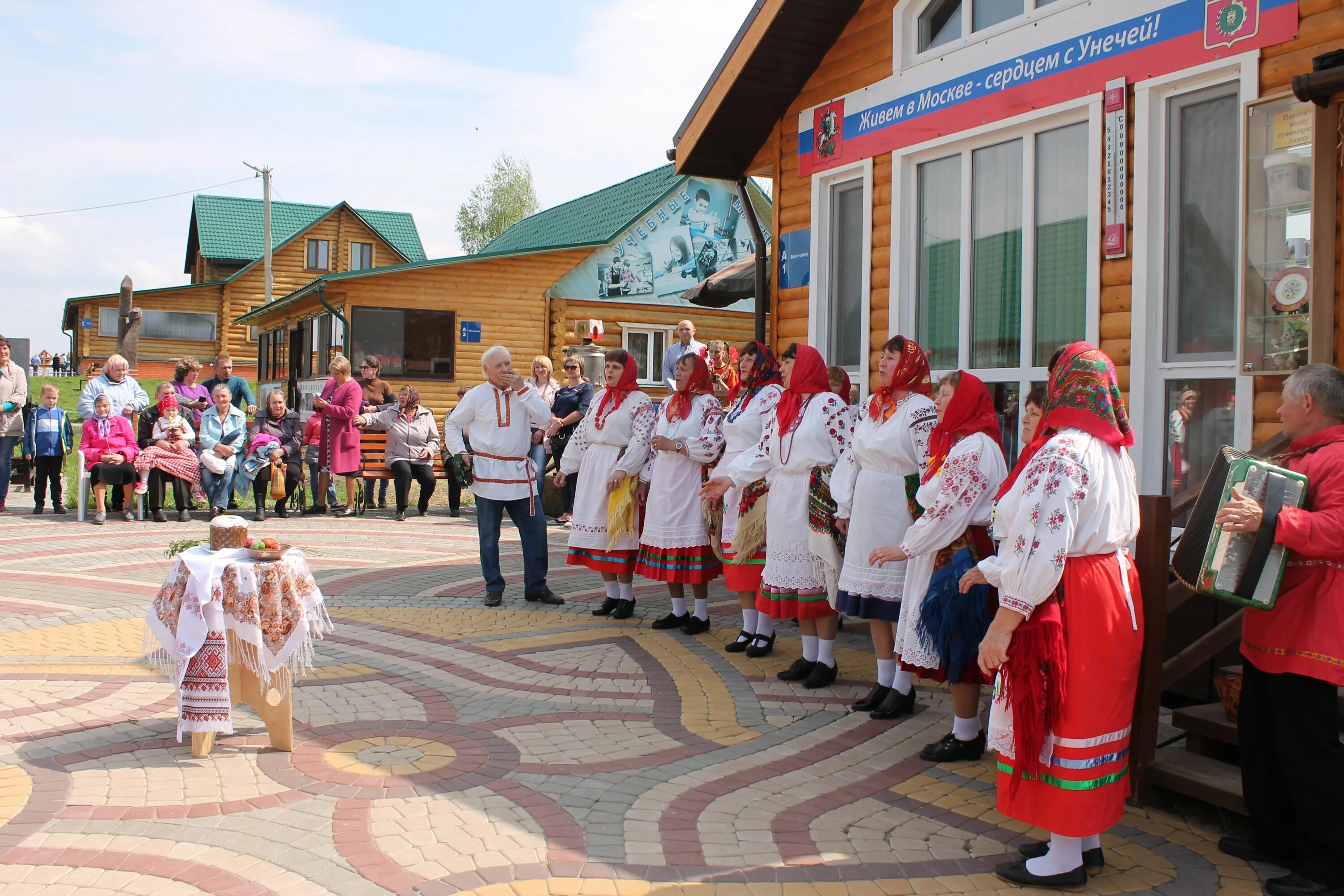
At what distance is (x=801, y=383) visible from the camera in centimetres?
656

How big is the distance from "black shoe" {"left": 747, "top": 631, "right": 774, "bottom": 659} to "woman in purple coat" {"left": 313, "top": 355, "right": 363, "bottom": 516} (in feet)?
28.9

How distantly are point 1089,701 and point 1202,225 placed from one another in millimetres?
3783

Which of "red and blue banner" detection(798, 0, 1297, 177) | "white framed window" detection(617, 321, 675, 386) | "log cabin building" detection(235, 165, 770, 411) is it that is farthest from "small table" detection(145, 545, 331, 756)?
"white framed window" detection(617, 321, 675, 386)

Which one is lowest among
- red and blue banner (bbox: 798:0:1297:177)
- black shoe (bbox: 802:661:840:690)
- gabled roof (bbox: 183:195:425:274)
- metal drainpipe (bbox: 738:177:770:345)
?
black shoe (bbox: 802:661:840:690)

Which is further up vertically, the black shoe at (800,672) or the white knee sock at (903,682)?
the white knee sock at (903,682)

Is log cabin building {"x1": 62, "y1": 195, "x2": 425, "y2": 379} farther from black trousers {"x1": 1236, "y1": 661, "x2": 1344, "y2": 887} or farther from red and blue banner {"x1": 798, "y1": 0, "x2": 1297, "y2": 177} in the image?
black trousers {"x1": 1236, "y1": 661, "x2": 1344, "y2": 887}

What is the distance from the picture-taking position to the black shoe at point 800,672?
21.7 feet

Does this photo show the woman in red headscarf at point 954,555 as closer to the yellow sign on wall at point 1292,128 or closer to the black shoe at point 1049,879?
the black shoe at point 1049,879

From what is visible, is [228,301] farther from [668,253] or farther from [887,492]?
[887,492]

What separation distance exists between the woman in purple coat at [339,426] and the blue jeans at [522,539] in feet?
19.8

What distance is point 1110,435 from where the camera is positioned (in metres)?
3.72

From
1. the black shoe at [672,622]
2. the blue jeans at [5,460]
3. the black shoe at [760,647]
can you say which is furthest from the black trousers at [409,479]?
the black shoe at [760,647]

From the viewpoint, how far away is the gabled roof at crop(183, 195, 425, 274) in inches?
1841

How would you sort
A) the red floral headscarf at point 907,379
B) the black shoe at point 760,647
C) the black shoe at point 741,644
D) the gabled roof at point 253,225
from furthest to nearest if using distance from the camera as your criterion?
the gabled roof at point 253,225
the black shoe at point 741,644
the black shoe at point 760,647
the red floral headscarf at point 907,379
